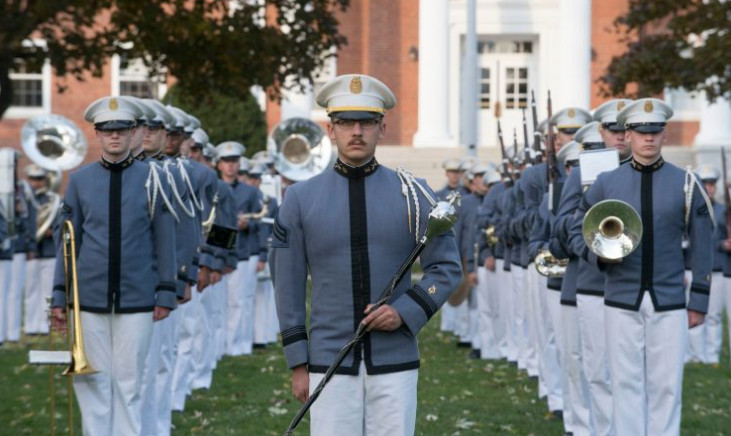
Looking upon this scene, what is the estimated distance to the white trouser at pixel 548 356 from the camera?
42.7 ft

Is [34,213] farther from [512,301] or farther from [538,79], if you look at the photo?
[538,79]

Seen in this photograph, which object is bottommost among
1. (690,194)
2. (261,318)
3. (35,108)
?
(261,318)

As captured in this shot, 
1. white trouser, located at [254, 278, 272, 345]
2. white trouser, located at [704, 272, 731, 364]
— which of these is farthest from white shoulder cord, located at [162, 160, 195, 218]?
white trouser, located at [704, 272, 731, 364]

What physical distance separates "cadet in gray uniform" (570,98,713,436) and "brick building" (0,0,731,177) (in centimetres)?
3127

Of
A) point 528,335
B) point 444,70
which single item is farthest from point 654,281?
point 444,70

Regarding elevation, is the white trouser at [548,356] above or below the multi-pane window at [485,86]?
below

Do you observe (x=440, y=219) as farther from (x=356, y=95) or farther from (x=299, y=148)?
(x=299, y=148)

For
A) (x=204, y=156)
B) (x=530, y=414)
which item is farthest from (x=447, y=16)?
(x=530, y=414)

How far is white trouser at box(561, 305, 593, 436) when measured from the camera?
36.5ft

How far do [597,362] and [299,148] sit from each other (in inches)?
497

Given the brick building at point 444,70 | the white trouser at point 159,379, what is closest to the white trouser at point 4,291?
the white trouser at point 159,379

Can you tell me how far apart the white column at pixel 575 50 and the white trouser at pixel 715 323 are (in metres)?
21.7

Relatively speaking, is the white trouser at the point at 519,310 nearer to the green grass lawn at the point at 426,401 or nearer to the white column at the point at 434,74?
the green grass lawn at the point at 426,401

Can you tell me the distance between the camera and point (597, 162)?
9.80 m
